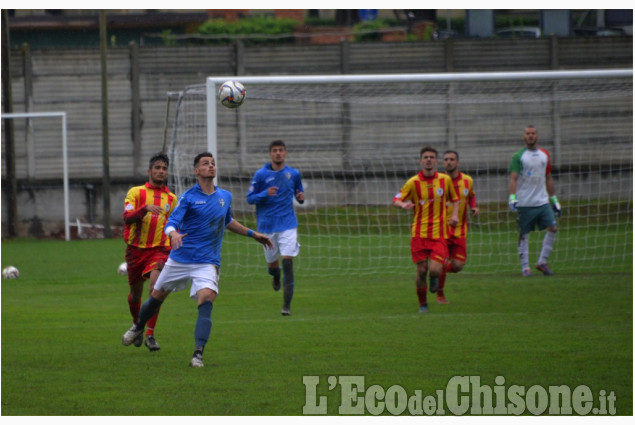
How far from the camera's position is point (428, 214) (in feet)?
37.0

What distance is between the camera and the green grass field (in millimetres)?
7207

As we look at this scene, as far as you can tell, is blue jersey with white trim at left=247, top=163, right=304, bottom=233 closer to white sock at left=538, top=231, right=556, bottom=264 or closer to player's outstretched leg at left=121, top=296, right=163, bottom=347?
player's outstretched leg at left=121, top=296, right=163, bottom=347

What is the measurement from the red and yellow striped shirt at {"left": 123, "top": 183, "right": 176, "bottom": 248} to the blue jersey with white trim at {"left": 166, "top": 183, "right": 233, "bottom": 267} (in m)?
0.66

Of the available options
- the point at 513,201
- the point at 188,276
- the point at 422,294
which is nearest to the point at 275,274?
the point at 422,294

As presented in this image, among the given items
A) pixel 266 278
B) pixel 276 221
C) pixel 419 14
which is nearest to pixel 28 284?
pixel 266 278

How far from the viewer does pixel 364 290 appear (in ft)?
45.3

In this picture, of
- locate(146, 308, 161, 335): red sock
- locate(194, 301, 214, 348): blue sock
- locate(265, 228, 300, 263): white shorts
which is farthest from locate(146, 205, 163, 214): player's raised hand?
locate(265, 228, 300, 263): white shorts

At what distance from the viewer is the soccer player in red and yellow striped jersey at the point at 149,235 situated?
30.0ft

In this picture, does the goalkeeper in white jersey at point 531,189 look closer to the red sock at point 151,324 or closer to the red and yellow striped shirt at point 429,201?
the red and yellow striped shirt at point 429,201

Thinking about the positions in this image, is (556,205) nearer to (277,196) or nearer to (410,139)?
(277,196)

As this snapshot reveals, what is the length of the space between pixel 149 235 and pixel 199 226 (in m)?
1.14

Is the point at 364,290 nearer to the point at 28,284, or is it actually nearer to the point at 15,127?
the point at 28,284

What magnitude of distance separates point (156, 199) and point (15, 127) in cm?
1692

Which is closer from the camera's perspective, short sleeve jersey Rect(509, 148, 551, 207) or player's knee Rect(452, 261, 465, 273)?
player's knee Rect(452, 261, 465, 273)
